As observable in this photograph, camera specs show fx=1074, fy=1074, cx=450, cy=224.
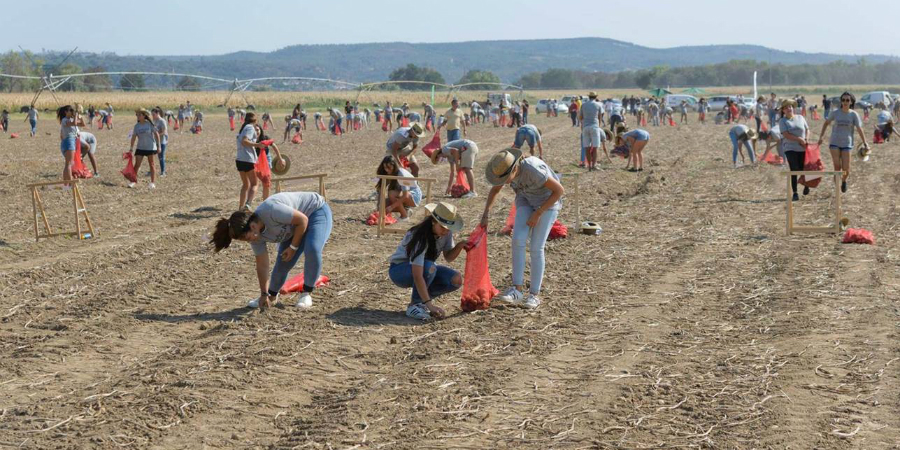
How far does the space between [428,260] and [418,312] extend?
43cm

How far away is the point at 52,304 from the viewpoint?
360 inches

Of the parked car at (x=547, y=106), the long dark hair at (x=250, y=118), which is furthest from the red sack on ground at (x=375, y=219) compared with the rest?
the parked car at (x=547, y=106)

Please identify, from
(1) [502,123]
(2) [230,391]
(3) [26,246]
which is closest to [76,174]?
A: (3) [26,246]

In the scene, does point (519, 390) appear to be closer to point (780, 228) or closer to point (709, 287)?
point (709, 287)

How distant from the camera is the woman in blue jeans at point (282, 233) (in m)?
7.79

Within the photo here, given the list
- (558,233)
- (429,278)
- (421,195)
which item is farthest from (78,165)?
(429,278)

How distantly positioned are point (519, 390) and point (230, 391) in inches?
69.0

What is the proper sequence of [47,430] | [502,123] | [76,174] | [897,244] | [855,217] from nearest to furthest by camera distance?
[47,430] < [897,244] < [855,217] < [76,174] < [502,123]

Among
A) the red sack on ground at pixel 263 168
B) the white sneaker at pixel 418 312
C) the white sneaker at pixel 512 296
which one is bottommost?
the white sneaker at pixel 418 312

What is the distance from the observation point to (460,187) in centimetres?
1638

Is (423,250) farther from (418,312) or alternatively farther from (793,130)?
(793,130)

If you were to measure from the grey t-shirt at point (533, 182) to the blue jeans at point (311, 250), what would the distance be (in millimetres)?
1542

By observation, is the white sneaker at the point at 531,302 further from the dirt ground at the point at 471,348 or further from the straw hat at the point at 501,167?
the straw hat at the point at 501,167

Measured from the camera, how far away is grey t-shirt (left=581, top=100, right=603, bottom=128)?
19.9 metres
